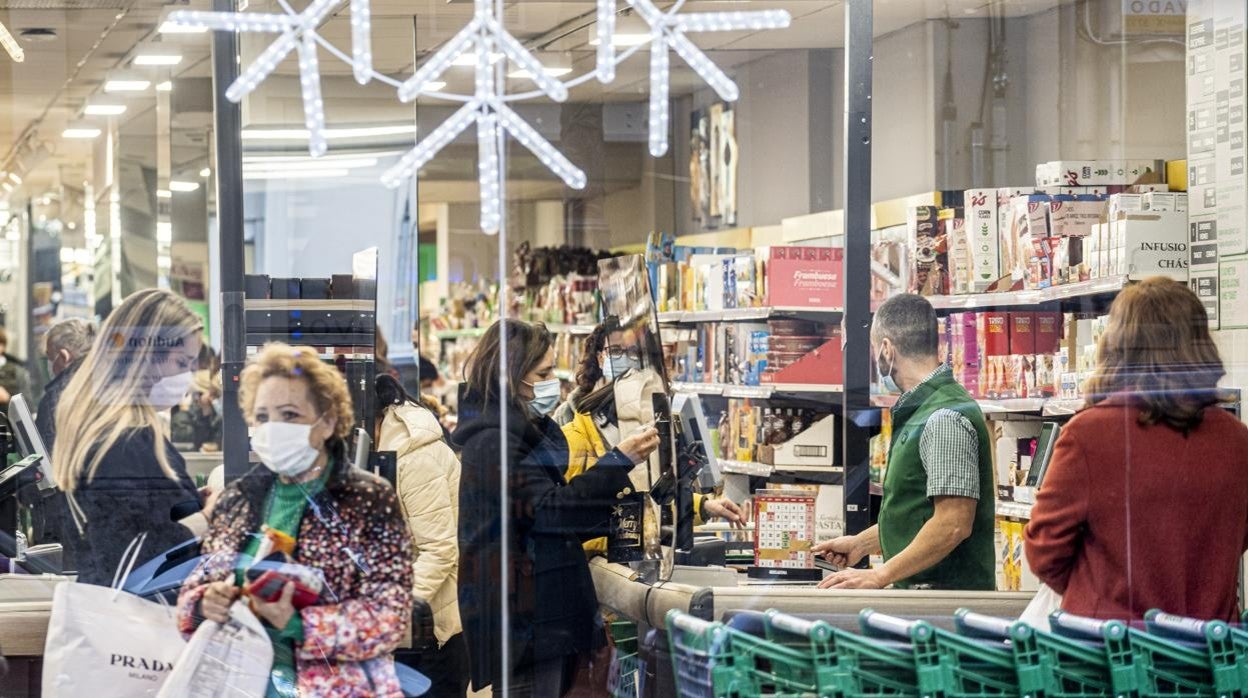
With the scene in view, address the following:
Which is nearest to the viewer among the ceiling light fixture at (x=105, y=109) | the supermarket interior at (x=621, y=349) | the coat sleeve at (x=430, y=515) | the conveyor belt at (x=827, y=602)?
the supermarket interior at (x=621, y=349)

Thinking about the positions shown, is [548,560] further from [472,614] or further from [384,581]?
[384,581]

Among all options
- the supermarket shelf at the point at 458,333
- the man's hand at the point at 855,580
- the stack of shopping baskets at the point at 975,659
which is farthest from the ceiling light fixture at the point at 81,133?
the man's hand at the point at 855,580

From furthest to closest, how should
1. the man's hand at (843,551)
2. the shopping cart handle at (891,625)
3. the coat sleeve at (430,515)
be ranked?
the man's hand at (843,551), the coat sleeve at (430,515), the shopping cart handle at (891,625)

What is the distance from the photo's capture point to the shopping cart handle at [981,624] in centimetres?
408

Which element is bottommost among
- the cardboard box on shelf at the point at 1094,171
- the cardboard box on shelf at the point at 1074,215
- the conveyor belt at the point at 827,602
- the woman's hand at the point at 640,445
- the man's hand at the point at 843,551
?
the conveyor belt at the point at 827,602

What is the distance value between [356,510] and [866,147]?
2.22 m

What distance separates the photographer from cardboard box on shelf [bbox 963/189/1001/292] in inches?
210

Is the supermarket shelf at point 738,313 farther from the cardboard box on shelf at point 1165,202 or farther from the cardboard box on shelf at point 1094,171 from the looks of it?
the cardboard box on shelf at point 1165,202

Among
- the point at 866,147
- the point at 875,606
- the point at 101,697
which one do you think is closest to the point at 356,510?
the point at 101,697

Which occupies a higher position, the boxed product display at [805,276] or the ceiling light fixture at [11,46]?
the ceiling light fixture at [11,46]

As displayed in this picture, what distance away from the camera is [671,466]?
4812mm

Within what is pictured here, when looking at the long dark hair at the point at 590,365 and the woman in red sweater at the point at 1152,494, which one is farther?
the long dark hair at the point at 590,365

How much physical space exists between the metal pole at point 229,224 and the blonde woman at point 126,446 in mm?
114

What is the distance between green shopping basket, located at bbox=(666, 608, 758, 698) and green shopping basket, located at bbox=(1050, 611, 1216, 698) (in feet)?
3.01
